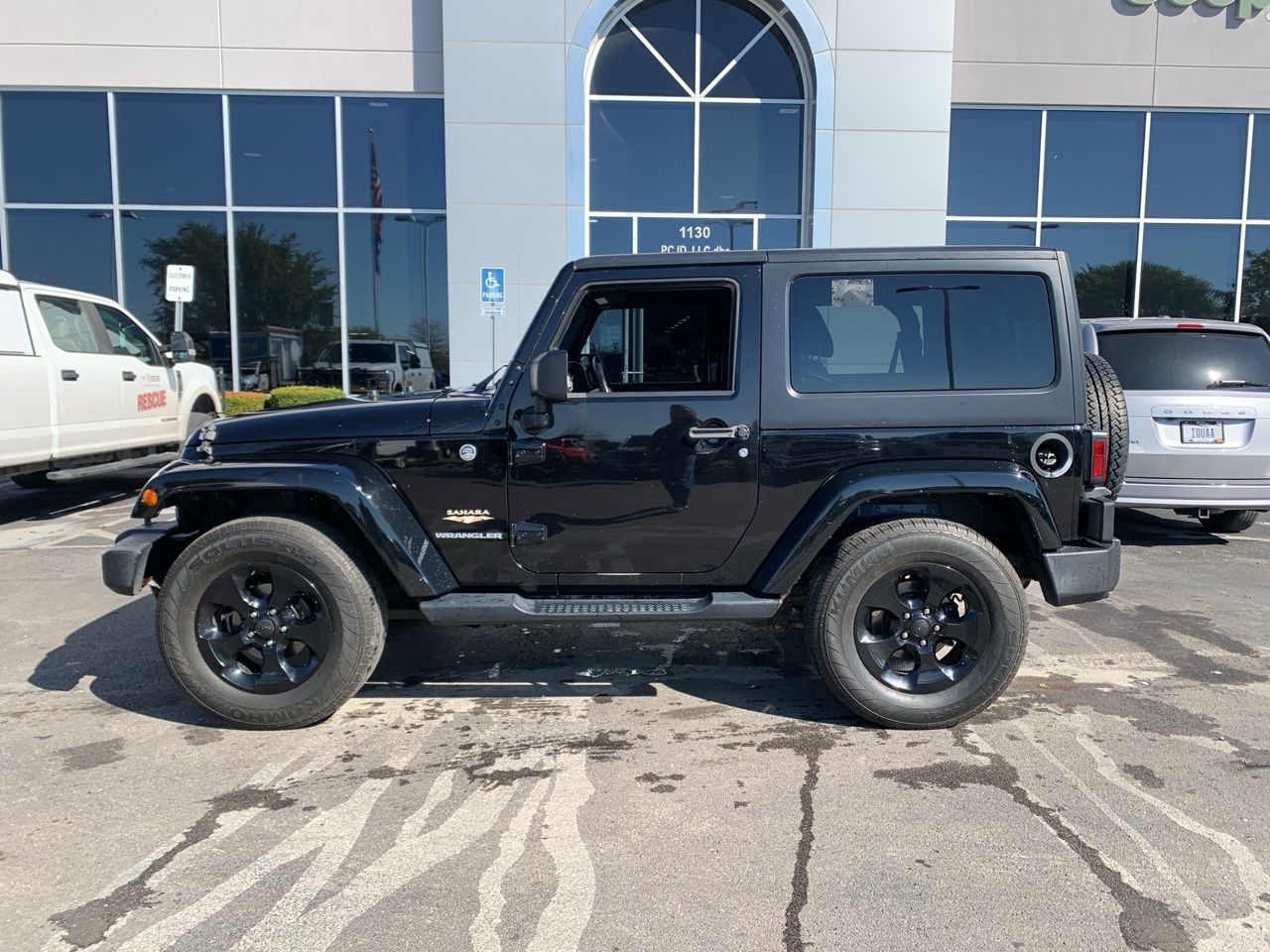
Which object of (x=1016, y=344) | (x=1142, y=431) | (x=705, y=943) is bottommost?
(x=705, y=943)

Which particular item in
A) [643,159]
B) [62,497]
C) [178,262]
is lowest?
[62,497]

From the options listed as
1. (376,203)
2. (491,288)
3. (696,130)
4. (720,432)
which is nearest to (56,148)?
(376,203)

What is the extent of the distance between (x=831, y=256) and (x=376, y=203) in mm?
12012

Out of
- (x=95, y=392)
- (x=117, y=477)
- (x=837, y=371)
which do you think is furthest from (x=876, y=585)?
(x=117, y=477)

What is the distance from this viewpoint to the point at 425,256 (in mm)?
14047

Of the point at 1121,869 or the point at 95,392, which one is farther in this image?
the point at 95,392

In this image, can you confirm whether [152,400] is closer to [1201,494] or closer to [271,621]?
[271,621]

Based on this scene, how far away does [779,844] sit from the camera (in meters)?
2.84

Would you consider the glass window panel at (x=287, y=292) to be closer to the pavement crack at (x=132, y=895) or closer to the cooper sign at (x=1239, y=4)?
the pavement crack at (x=132, y=895)

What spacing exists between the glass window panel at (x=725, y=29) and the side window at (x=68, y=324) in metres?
9.44

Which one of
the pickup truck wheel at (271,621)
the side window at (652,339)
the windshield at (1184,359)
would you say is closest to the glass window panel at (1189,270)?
the windshield at (1184,359)

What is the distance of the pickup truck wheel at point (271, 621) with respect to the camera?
3602 millimetres

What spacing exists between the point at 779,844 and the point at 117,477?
1120cm

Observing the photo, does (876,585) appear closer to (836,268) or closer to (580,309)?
(836,268)
